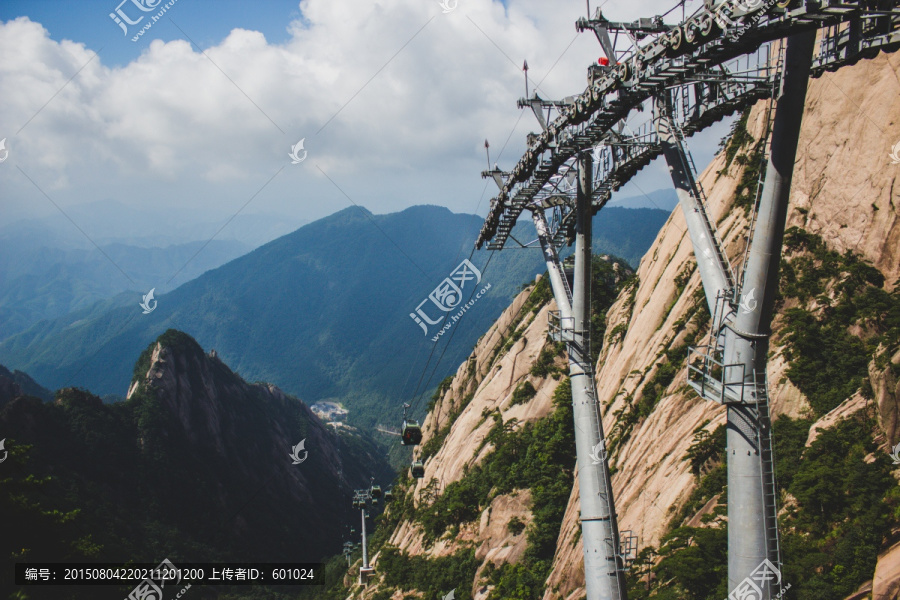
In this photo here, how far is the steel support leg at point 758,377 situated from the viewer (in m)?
6.94

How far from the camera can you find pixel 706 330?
73.9 feet

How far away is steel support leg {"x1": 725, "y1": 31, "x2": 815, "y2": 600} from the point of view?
694 centimetres

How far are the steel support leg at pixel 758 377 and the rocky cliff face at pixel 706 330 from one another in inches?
208

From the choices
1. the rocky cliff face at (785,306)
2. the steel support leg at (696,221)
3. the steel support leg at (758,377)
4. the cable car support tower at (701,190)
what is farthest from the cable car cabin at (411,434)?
the steel support leg at (758,377)

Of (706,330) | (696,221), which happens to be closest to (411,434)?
(706,330)

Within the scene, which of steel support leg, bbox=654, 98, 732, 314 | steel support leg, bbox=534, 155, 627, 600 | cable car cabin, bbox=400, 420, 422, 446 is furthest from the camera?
cable car cabin, bbox=400, 420, 422, 446

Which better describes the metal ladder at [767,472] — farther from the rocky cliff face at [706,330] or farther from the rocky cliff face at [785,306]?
the rocky cliff face at [785,306]

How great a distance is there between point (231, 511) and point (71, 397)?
31.3 m

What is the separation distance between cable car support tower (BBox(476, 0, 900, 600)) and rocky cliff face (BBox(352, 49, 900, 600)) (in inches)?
215

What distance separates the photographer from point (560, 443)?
33.4 m

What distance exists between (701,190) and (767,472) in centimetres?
501

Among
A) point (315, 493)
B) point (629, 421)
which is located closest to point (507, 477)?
point (629, 421)

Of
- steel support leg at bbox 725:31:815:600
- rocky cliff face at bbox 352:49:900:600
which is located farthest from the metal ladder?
rocky cliff face at bbox 352:49:900:600

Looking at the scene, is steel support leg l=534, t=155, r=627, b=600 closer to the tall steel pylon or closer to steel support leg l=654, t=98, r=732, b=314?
→ steel support leg l=654, t=98, r=732, b=314
